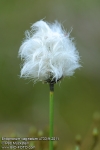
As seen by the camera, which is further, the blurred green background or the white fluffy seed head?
the blurred green background

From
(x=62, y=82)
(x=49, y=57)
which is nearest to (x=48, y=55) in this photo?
(x=49, y=57)

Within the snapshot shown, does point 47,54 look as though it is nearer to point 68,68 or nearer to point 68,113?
point 68,68

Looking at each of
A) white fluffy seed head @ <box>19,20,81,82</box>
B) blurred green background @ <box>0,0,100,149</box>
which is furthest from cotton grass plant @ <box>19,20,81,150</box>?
blurred green background @ <box>0,0,100,149</box>

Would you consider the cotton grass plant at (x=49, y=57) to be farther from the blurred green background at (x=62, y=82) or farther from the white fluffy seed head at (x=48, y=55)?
the blurred green background at (x=62, y=82)

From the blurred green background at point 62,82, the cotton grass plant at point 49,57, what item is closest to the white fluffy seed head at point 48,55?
the cotton grass plant at point 49,57

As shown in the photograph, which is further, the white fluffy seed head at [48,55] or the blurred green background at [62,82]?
the blurred green background at [62,82]

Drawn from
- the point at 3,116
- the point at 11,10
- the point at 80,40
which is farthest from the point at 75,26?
the point at 3,116

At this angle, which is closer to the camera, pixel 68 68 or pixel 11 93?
pixel 68 68

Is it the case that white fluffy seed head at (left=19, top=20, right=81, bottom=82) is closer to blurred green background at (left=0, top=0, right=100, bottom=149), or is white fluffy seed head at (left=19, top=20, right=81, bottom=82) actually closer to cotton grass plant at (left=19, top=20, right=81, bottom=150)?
cotton grass plant at (left=19, top=20, right=81, bottom=150)
